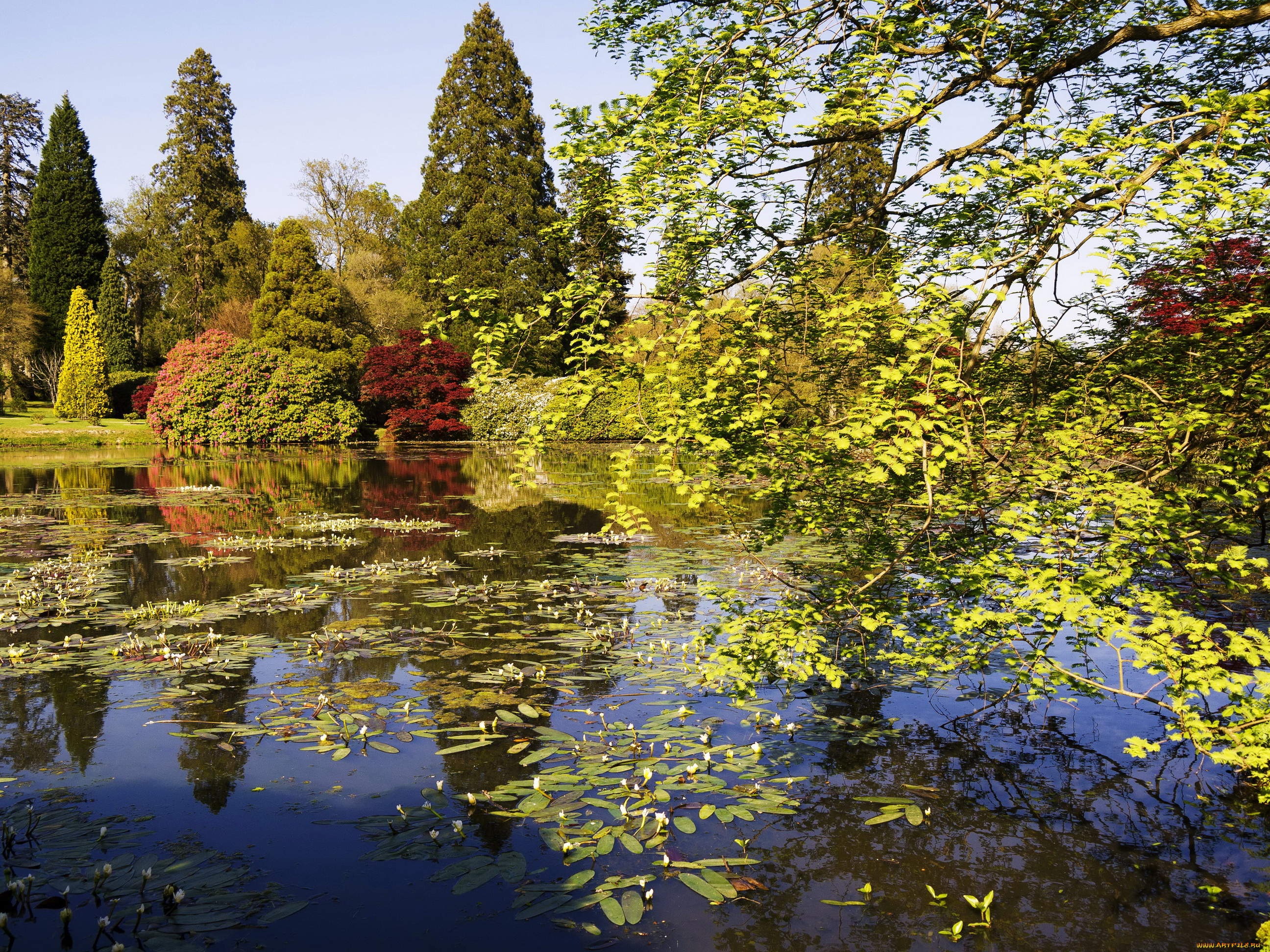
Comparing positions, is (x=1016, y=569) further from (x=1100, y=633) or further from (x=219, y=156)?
(x=219, y=156)

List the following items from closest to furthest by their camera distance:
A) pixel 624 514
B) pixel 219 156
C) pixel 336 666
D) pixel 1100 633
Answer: pixel 1100 633 → pixel 624 514 → pixel 336 666 → pixel 219 156

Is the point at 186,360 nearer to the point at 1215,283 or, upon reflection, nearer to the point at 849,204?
the point at 849,204

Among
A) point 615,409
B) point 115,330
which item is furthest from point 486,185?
point 615,409

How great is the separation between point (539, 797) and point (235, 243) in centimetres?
4631

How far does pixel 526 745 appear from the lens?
542cm

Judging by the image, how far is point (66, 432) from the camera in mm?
33406

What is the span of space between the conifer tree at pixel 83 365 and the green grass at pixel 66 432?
0.81 meters

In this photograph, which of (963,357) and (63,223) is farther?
(63,223)

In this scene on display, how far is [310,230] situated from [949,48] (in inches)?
2071

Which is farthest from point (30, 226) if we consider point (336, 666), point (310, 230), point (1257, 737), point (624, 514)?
point (1257, 737)

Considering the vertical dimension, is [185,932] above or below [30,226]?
below

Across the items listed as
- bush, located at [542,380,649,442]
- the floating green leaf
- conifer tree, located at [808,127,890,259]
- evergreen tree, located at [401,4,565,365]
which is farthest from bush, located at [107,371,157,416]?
the floating green leaf

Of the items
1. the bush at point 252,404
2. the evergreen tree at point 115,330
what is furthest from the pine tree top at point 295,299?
the evergreen tree at point 115,330

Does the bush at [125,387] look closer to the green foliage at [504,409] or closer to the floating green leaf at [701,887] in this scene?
the green foliage at [504,409]
